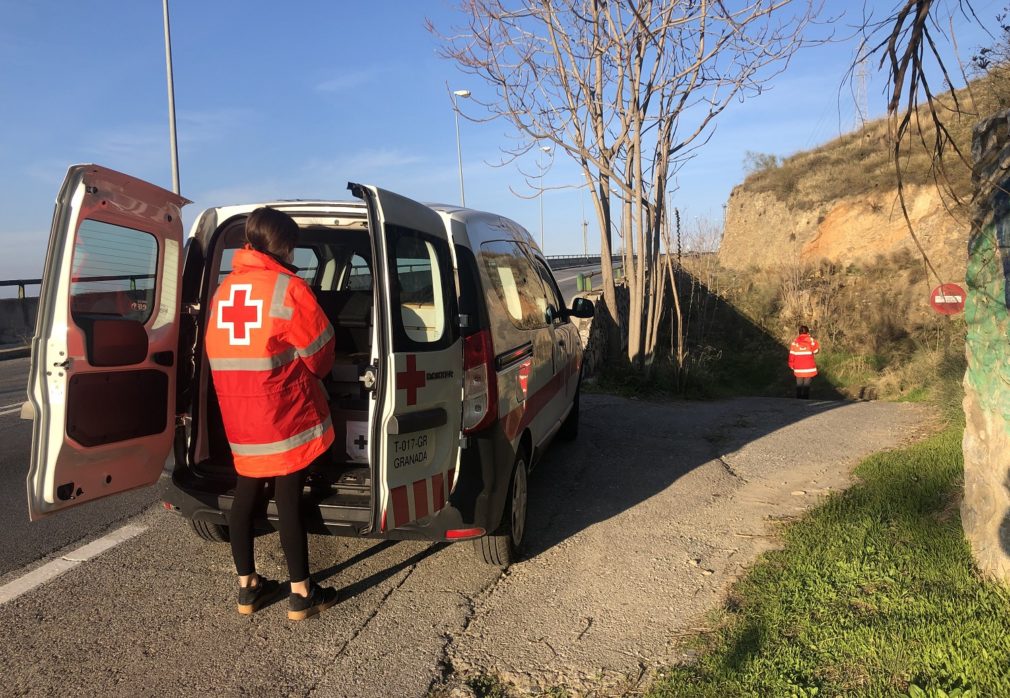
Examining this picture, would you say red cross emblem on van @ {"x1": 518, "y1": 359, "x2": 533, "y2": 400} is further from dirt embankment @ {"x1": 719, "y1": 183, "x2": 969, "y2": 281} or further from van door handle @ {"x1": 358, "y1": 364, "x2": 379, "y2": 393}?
dirt embankment @ {"x1": 719, "y1": 183, "x2": 969, "y2": 281}

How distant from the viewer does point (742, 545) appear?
424 centimetres

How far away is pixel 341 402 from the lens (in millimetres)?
3949

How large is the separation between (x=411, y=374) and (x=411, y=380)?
3cm

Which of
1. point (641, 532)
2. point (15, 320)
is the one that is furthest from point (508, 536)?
point (15, 320)

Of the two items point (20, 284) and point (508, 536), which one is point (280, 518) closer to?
point (508, 536)

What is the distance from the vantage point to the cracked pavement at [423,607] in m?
2.88

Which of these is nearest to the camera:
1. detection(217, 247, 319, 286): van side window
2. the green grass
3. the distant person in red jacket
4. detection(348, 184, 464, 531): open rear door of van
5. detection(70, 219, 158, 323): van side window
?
the green grass

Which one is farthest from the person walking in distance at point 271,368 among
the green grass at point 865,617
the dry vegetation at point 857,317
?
the dry vegetation at point 857,317

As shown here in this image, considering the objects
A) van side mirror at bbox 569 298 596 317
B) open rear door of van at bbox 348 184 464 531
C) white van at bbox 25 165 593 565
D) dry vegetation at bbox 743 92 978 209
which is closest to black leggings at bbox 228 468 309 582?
white van at bbox 25 165 593 565

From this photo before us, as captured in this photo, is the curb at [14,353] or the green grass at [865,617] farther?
the curb at [14,353]

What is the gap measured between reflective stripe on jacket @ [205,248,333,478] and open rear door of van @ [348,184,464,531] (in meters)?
0.33

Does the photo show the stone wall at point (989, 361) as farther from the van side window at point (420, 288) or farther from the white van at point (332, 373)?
the van side window at point (420, 288)

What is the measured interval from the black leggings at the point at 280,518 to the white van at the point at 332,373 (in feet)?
0.34

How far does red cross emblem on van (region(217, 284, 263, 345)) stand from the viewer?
304 centimetres
